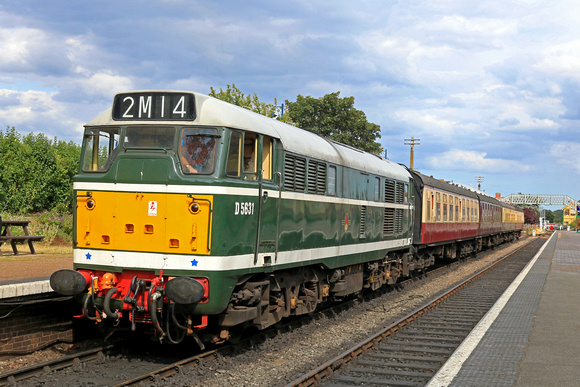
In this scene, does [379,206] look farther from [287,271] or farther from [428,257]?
[428,257]

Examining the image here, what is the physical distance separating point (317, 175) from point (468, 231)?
20.6 meters

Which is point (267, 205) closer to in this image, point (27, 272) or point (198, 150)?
point (198, 150)

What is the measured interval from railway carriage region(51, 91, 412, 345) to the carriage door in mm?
17

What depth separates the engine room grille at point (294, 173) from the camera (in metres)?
9.30

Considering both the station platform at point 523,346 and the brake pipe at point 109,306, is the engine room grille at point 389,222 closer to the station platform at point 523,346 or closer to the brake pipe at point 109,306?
the station platform at point 523,346

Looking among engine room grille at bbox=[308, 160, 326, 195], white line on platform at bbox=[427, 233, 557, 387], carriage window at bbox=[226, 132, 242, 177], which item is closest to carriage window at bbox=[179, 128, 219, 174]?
carriage window at bbox=[226, 132, 242, 177]

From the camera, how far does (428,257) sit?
21969mm

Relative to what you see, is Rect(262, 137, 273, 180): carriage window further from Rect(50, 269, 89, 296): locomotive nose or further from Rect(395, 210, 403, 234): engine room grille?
Rect(395, 210, 403, 234): engine room grille

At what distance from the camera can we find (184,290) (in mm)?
7234

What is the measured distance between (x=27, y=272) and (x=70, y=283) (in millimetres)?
4662

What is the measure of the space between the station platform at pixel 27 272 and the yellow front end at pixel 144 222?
1338 millimetres

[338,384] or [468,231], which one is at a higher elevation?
[468,231]

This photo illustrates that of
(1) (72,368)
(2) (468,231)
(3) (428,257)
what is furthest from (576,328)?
(2) (468,231)

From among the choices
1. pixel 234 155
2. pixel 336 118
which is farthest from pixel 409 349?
pixel 336 118
